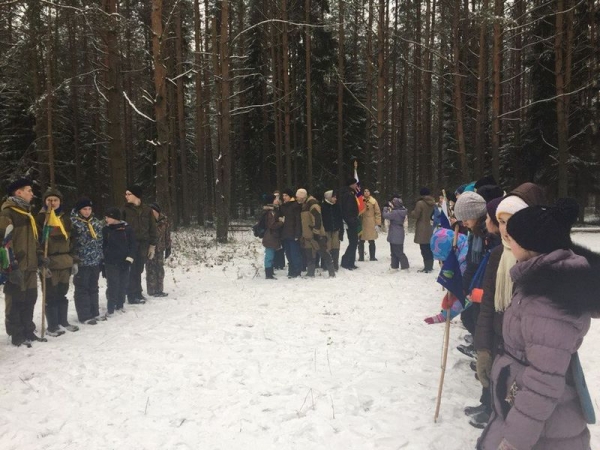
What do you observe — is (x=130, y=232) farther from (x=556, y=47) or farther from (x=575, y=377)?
(x=556, y=47)

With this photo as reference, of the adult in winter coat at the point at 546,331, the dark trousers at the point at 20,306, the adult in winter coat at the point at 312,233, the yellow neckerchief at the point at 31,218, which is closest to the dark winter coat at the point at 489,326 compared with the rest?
the adult in winter coat at the point at 546,331

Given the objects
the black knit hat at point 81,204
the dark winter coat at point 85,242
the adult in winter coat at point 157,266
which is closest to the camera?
the dark winter coat at point 85,242

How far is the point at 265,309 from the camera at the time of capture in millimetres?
7930

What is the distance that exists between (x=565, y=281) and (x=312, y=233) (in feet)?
28.7

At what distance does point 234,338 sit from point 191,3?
21854 millimetres

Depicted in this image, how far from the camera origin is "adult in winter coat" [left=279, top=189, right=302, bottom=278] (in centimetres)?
1067

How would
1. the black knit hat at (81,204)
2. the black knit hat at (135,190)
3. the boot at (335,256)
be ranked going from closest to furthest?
the black knit hat at (81,204) → the black knit hat at (135,190) → the boot at (335,256)

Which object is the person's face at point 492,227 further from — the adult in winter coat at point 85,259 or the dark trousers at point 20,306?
the adult in winter coat at point 85,259

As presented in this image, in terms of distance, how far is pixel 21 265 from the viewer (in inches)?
235

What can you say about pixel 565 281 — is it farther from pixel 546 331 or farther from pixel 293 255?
pixel 293 255

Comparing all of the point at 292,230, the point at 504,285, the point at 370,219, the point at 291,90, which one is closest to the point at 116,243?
the point at 292,230

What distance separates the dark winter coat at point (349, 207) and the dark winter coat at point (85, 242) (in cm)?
643

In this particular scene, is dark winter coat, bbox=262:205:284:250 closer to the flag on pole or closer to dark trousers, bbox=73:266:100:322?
dark trousers, bbox=73:266:100:322

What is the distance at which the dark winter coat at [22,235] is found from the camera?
19.2 ft
